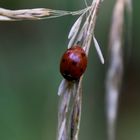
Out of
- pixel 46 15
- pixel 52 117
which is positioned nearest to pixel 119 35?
pixel 46 15

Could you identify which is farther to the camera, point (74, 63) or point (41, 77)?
point (41, 77)

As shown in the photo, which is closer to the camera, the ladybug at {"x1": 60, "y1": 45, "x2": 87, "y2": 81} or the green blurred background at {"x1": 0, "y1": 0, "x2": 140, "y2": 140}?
the ladybug at {"x1": 60, "y1": 45, "x2": 87, "y2": 81}

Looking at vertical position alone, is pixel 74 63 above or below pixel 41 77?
above

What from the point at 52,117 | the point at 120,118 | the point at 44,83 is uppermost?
the point at 44,83

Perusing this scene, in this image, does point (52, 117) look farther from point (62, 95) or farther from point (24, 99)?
point (62, 95)

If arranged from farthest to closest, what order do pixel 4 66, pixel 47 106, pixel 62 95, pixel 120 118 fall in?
pixel 120 118 < pixel 4 66 < pixel 47 106 < pixel 62 95
